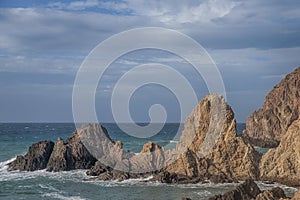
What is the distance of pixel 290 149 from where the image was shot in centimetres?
3997

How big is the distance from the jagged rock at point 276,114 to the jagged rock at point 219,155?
42447 mm

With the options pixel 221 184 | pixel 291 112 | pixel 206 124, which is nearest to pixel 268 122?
pixel 291 112

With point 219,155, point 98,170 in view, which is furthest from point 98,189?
point 219,155

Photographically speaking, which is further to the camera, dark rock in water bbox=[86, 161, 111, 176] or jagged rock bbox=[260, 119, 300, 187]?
dark rock in water bbox=[86, 161, 111, 176]

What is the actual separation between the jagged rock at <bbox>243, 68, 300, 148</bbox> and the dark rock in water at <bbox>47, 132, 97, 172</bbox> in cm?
4247

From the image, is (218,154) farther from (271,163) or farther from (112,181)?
(112,181)

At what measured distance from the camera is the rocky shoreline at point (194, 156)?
40.2 m

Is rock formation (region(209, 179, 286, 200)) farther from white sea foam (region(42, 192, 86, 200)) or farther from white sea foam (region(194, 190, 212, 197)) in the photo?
white sea foam (region(42, 192, 86, 200))

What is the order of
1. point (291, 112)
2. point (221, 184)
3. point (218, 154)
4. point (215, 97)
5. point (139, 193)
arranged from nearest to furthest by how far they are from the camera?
point (139, 193)
point (221, 184)
point (218, 154)
point (215, 97)
point (291, 112)

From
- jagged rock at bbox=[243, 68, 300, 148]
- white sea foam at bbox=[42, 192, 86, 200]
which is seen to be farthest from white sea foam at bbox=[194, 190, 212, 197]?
jagged rock at bbox=[243, 68, 300, 148]

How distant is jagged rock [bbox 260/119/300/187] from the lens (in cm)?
3888

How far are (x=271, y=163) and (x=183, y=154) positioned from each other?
818 cm

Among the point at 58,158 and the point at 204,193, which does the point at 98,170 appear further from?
the point at 204,193

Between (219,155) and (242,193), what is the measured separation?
14426mm
